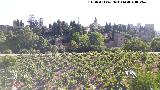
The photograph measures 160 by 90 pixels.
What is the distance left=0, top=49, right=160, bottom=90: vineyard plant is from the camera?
20344 millimetres

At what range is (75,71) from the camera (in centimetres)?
2348

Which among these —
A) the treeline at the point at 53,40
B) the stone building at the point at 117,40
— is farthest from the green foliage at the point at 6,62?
the stone building at the point at 117,40

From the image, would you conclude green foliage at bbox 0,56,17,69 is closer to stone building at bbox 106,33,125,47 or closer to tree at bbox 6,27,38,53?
tree at bbox 6,27,38,53

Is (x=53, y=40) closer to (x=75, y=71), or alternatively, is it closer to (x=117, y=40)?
(x=117, y=40)

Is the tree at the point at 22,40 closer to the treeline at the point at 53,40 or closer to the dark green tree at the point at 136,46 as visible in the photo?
the treeline at the point at 53,40

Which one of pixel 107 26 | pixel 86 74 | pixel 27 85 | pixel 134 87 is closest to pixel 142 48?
pixel 86 74

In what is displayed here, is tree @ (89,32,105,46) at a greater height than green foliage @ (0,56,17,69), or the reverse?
tree @ (89,32,105,46)

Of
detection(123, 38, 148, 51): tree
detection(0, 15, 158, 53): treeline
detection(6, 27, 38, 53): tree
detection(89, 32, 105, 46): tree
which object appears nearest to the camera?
detection(123, 38, 148, 51): tree

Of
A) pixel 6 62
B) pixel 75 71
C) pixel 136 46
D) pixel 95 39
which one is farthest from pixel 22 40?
pixel 75 71

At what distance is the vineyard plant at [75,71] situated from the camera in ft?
66.7

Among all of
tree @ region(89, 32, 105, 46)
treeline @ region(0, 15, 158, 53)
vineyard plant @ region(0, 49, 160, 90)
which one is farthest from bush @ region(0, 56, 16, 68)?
tree @ region(89, 32, 105, 46)

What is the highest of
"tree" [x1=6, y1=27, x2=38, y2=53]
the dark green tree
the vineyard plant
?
"tree" [x1=6, y1=27, x2=38, y2=53]

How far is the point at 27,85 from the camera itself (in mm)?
21031

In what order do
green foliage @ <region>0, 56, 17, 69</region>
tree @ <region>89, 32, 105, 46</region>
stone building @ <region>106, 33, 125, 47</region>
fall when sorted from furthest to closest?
stone building @ <region>106, 33, 125, 47</region> < tree @ <region>89, 32, 105, 46</region> < green foliage @ <region>0, 56, 17, 69</region>
